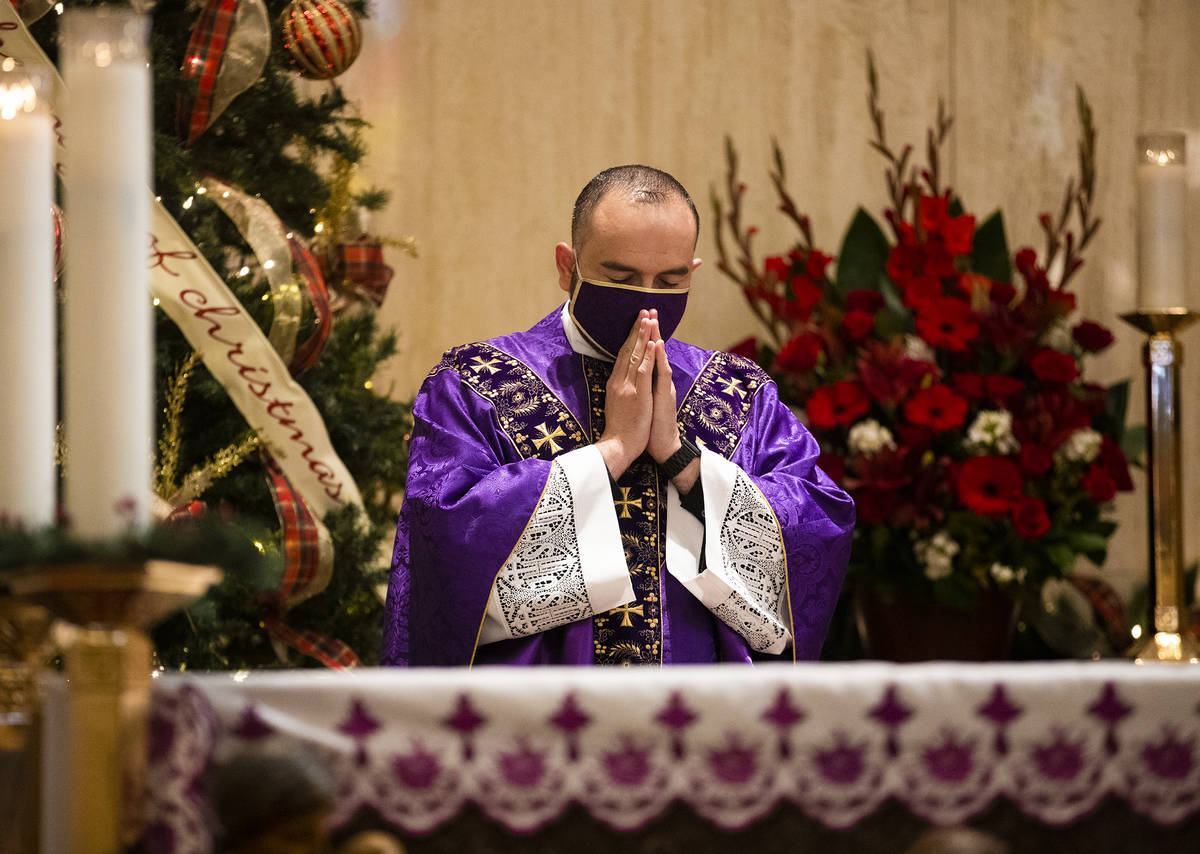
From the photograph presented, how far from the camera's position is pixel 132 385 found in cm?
100

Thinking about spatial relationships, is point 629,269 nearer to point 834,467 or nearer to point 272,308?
point 272,308

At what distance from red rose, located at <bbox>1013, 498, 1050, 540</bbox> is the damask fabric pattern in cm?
260

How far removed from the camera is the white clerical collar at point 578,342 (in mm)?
2871

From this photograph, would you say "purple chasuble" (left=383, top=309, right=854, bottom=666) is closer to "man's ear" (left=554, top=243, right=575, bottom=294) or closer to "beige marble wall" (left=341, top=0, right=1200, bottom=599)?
"man's ear" (left=554, top=243, right=575, bottom=294)

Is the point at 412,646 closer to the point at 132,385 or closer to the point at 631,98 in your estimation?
the point at 132,385

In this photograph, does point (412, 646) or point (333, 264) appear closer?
point (412, 646)

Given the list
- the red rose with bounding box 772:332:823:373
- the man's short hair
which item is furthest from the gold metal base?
the red rose with bounding box 772:332:823:373

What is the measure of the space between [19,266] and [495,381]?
172cm

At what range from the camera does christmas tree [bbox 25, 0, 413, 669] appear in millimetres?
3104

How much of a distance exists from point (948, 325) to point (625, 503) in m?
1.59

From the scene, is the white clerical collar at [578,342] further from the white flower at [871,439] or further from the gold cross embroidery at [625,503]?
the white flower at [871,439]

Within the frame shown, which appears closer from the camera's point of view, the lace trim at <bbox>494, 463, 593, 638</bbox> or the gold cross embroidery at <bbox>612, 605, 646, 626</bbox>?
the lace trim at <bbox>494, 463, 593, 638</bbox>

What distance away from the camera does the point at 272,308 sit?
3273mm

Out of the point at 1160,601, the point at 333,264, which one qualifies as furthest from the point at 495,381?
the point at 1160,601
